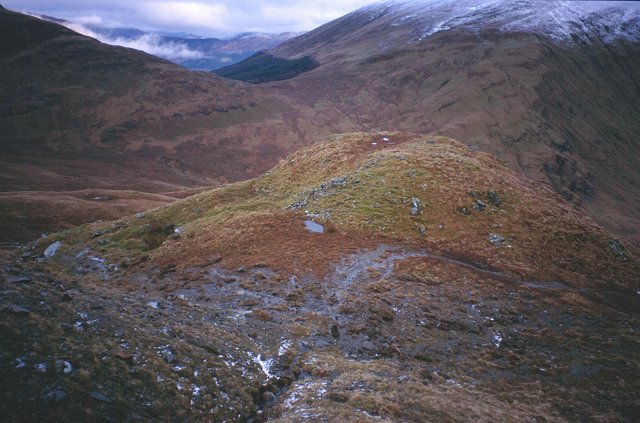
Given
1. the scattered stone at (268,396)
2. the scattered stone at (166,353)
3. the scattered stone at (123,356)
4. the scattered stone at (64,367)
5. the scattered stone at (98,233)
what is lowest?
the scattered stone at (268,396)

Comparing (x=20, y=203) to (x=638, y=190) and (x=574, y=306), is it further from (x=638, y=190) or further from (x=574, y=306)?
(x=638, y=190)

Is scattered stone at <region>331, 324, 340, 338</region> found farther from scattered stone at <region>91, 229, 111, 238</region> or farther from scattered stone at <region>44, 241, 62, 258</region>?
scattered stone at <region>44, 241, 62, 258</region>

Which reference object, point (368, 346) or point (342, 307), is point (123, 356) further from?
point (342, 307)

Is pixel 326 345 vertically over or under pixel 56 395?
under

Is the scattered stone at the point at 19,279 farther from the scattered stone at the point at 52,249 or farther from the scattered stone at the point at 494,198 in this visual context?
the scattered stone at the point at 494,198

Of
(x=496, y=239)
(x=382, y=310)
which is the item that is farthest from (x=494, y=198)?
(x=382, y=310)

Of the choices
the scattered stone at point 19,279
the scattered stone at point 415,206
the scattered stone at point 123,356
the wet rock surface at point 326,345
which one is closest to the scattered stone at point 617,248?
the wet rock surface at point 326,345


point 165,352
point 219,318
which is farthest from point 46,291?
point 219,318
